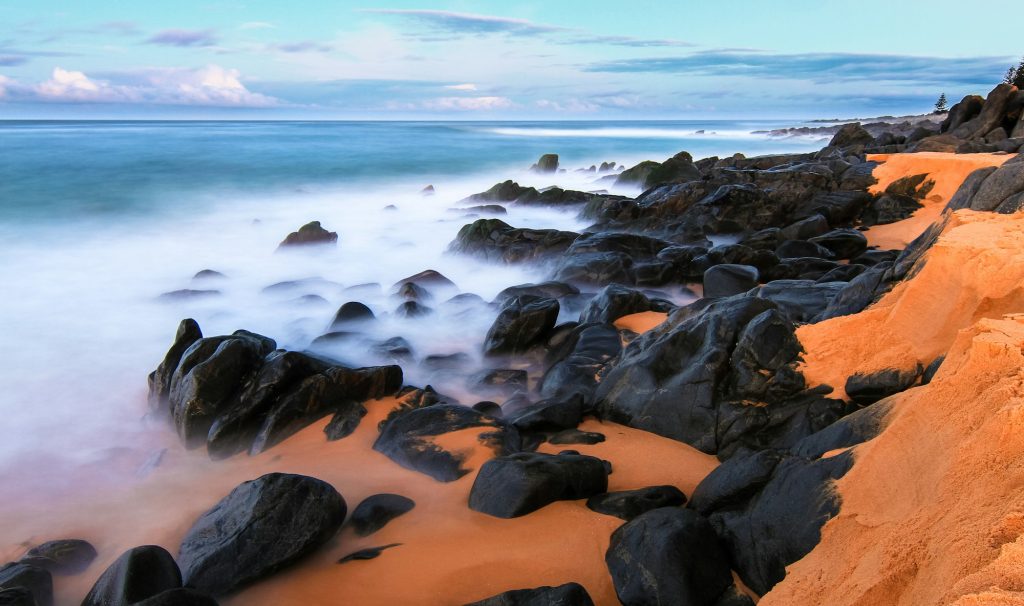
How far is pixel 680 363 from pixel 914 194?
11306mm

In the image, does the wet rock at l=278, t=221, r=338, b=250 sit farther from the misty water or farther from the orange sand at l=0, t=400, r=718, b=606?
the orange sand at l=0, t=400, r=718, b=606

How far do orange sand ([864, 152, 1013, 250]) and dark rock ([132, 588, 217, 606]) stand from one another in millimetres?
11196

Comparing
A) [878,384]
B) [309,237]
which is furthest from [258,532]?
[309,237]

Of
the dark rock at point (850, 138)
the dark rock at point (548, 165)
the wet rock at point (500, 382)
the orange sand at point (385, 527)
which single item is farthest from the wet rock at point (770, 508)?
the dark rock at point (548, 165)

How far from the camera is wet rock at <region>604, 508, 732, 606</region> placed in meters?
2.96

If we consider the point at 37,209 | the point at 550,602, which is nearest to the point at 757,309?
the point at 550,602

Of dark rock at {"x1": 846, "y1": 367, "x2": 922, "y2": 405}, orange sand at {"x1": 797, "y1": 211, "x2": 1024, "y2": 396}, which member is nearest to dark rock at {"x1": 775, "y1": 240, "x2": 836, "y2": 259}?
orange sand at {"x1": 797, "y1": 211, "x2": 1024, "y2": 396}

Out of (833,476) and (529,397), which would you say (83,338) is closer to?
(529,397)

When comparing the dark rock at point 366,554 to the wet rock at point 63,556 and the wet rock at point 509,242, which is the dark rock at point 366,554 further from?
the wet rock at point 509,242

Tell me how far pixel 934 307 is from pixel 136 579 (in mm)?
4932

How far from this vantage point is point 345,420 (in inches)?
218

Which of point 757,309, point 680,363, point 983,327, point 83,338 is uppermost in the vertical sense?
point 983,327

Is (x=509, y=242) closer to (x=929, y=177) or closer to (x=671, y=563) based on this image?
(x=929, y=177)

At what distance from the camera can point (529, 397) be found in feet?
20.2
